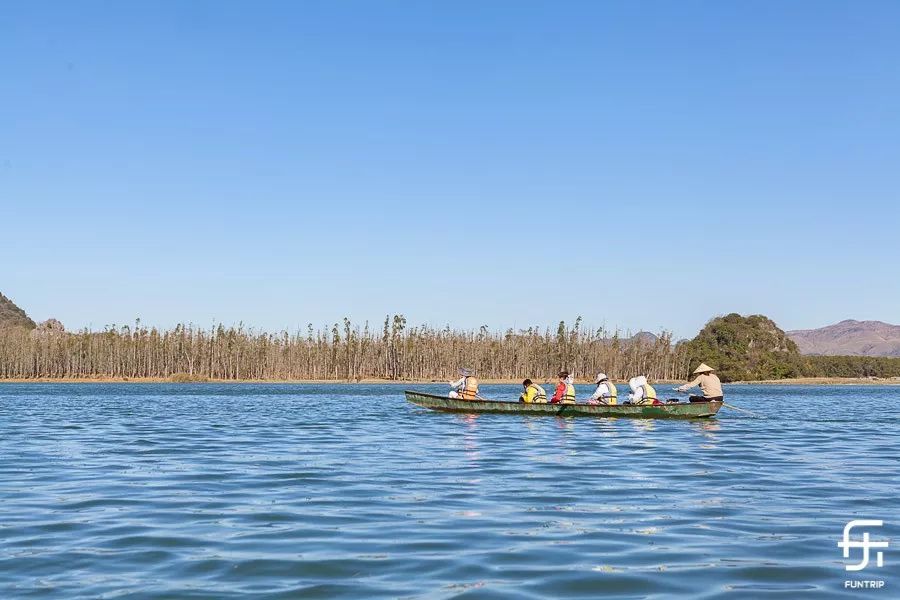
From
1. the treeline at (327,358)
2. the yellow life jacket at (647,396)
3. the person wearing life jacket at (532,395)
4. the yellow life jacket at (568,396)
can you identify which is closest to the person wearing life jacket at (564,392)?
the yellow life jacket at (568,396)

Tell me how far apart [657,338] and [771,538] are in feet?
490

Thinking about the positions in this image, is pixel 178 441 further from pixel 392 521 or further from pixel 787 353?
pixel 787 353

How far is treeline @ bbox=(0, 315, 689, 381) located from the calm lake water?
119 m

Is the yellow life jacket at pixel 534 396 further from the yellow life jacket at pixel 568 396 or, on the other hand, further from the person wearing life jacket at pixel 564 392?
the yellow life jacket at pixel 568 396

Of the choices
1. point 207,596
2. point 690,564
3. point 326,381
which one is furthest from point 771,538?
point 326,381

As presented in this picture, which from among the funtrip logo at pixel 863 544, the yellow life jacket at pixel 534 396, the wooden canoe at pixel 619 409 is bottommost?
the funtrip logo at pixel 863 544

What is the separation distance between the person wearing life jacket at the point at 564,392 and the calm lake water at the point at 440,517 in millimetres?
10254

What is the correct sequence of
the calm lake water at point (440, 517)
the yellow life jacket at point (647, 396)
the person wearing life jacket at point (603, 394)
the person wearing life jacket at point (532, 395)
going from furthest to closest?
the person wearing life jacket at point (532, 395)
the person wearing life jacket at point (603, 394)
the yellow life jacket at point (647, 396)
the calm lake water at point (440, 517)

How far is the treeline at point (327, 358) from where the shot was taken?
146500 mm

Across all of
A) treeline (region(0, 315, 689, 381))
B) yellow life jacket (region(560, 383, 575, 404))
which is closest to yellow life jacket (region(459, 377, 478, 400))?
yellow life jacket (region(560, 383, 575, 404))

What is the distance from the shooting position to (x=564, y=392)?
39.1 meters

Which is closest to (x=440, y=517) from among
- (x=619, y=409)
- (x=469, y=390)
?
(x=619, y=409)

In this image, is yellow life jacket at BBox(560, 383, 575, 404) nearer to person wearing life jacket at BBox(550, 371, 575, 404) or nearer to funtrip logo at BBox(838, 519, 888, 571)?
person wearing life jacket at BBox(550, 371, 575, 404)

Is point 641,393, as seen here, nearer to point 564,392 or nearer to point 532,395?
point 564,392
